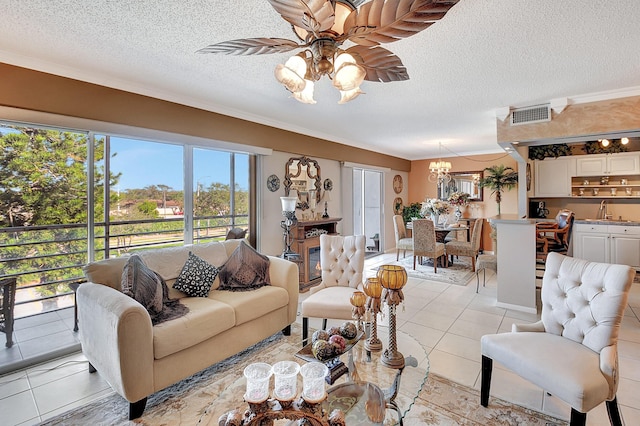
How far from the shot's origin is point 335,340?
1633mm

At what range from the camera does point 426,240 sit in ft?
17.5

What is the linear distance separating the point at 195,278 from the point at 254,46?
78.8 inches

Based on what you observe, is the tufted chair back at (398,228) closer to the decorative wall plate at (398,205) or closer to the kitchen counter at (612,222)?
the decorative wall plate at (398,205)

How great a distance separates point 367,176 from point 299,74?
6041 mm

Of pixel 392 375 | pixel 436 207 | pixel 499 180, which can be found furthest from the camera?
pixel 499 180

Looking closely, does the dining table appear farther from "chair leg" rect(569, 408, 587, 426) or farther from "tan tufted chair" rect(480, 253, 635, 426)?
"chair leg" rect(569, 408, 587, 426)

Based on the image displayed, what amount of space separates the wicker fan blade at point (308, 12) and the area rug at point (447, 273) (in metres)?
4.52

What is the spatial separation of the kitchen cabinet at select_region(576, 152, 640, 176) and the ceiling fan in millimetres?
5639

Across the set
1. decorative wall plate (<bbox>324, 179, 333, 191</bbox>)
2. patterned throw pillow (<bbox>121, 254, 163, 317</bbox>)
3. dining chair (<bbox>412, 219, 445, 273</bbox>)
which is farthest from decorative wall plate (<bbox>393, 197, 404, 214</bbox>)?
patterned throw pillow (<bbox>121, 254, 163, 317</bbox>)

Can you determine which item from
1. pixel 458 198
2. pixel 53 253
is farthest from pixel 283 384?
pixel 458 198

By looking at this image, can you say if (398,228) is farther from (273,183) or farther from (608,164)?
(608,164)

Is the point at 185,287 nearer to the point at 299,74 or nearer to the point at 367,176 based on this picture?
the point at 299,74

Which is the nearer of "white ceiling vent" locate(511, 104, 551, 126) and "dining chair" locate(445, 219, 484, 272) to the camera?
"white ceiling vent" locate(511, 104, 551, 126)

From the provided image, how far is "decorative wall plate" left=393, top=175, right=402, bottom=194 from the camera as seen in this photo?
7.57 metres
